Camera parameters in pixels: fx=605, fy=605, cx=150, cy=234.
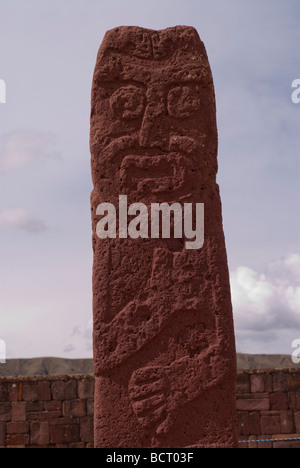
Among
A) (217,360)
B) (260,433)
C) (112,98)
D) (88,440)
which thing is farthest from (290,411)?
(112,98)

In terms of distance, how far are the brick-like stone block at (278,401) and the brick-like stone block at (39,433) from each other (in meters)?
3.18

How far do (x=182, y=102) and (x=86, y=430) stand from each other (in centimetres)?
602

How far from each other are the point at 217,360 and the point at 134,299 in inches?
23.4

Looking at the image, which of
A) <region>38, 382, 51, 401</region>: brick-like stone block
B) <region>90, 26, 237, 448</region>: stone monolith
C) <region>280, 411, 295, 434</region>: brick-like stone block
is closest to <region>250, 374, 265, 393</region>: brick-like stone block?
<region>280, 411, 295, 434</region>: brick-like stone block

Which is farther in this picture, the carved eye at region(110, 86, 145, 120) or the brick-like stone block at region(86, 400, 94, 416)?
the brick-like stone block at region(86, 400, 94, 416)

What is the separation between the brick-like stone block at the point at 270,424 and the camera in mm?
8453

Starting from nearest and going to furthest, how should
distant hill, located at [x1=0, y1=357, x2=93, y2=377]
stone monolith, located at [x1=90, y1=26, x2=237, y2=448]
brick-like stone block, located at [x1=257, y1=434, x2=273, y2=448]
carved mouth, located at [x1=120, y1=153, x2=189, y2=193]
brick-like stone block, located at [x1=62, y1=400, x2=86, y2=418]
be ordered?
stone monolith, located at [x1=90, y1=26, x2=237, y2=448] → carved mouth, located at [x1=120, y1=153, x2=189, y2=193] → brick-like stone block, located at [x1=257, y1=434, x2=273, y2=448] → brick-like stone block, located at [x1=62, y1=400, x2=86, y2=418] → distant hill, located at [x1=0, y1=357, x2=93, y2=377]

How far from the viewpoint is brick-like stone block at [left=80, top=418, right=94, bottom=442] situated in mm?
8461

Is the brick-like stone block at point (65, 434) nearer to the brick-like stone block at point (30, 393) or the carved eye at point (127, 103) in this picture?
the brick-like stone block at point (30, 393)

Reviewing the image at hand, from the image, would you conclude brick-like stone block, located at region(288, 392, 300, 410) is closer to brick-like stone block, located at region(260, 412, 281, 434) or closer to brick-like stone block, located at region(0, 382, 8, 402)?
brick-like stone block, located at region(260, 412, 281, 434)

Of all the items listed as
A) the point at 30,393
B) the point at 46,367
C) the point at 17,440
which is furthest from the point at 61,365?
the point at 30,393

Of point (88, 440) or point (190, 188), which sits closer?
point (190, 188)

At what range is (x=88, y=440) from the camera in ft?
27.8
